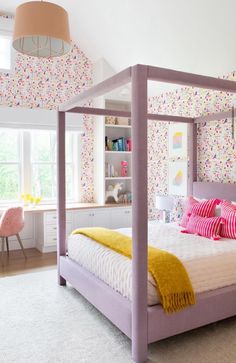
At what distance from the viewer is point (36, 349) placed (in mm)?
2451

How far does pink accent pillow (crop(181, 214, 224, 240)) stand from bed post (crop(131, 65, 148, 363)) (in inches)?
53.9

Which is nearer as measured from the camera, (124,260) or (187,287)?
(187,287)

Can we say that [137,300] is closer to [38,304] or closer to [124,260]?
[124,260]

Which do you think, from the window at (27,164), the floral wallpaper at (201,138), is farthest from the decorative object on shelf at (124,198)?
the window at (27,164)

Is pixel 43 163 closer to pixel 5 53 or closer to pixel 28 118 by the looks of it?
pixel 28 118

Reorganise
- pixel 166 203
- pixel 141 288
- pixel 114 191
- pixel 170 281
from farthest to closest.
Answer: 1. pixel 114 191
2. pixel 166 203
3. pixel 170 281
4. pixel 141 288

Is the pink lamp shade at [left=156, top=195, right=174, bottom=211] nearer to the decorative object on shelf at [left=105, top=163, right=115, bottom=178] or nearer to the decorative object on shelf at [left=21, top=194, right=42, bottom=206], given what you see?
the decorative object on shelf at [left=105, top=163, right=115, bottom=178]

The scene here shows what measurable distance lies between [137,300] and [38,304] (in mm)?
1371

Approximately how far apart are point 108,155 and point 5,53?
2310 millimetres

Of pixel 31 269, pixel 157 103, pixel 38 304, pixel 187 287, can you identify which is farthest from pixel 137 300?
pixel 157 103

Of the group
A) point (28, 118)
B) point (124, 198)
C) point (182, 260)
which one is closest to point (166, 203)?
point (124, 198)

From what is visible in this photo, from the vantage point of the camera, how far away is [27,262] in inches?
183

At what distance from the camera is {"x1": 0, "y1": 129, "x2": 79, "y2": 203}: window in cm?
532

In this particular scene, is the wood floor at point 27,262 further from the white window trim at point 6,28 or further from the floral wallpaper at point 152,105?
the white window trim at point 6,28
